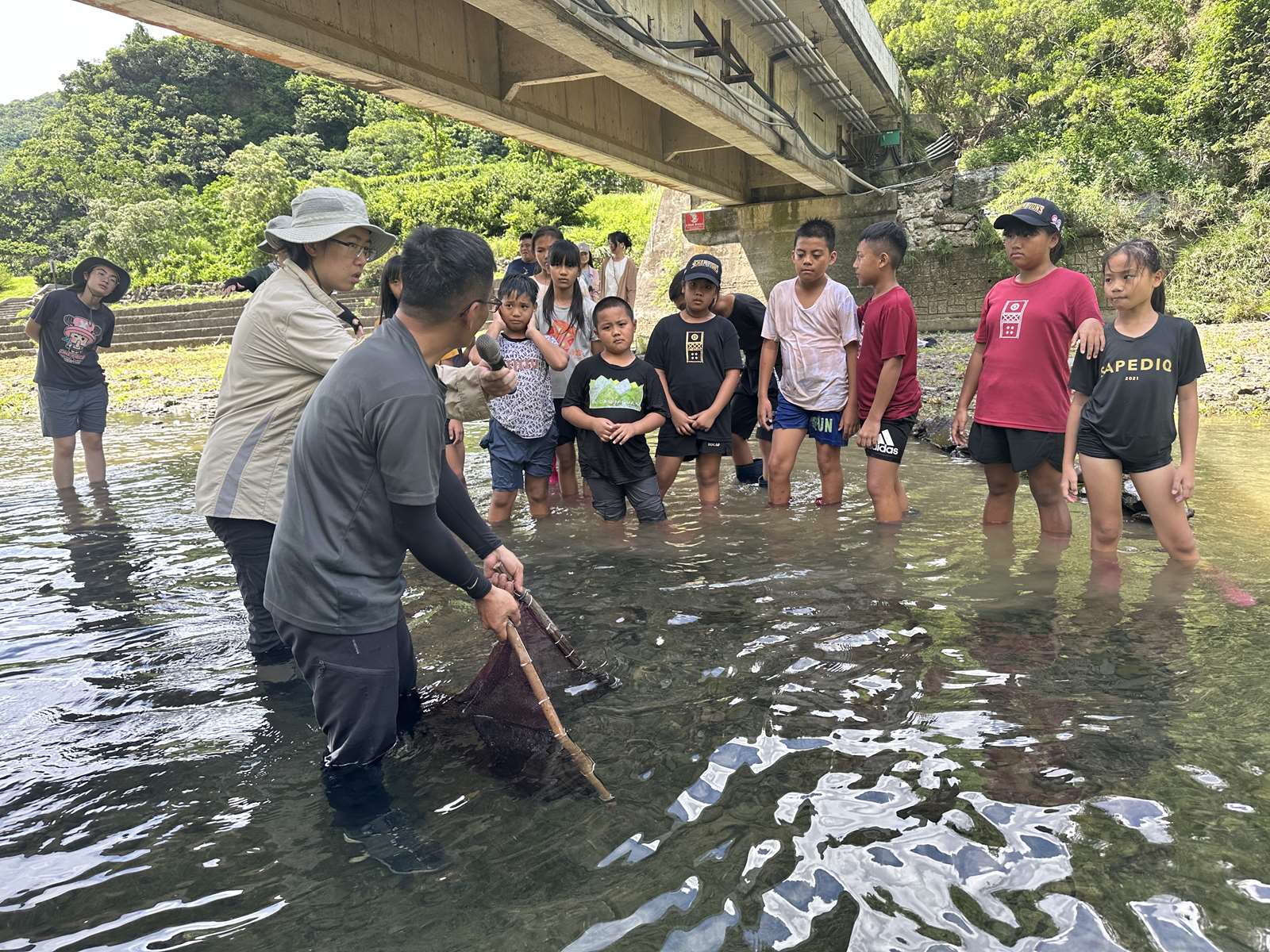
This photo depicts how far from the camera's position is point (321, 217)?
325 cm

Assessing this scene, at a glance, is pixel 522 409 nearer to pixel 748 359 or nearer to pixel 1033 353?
pixel 748 359

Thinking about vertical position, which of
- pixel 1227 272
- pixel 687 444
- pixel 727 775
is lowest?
pixel 727 775

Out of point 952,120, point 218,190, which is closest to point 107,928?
point 952,120

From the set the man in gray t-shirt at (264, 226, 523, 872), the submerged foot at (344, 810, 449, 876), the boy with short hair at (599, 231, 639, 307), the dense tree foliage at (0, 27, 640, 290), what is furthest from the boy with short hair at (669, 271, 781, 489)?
the dense tree foliage at (0, 27, 640, 290)

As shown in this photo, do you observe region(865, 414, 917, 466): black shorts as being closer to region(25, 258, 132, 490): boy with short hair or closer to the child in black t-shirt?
the child in black t-shirt

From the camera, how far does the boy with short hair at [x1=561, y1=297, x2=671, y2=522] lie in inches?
224

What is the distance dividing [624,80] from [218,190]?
48359 mm

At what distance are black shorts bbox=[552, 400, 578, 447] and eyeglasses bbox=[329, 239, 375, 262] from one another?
124 inches

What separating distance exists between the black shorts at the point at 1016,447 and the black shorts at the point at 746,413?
2.17 m

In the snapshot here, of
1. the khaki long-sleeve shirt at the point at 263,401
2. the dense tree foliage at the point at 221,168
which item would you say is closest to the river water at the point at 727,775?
the khaki long-sleeve shirt at the point at 263,401

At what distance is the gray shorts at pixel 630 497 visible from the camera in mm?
5910

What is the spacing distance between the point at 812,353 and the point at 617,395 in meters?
1.46

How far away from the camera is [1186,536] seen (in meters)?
4.54

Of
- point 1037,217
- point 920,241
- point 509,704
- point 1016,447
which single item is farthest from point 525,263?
point 920,241
